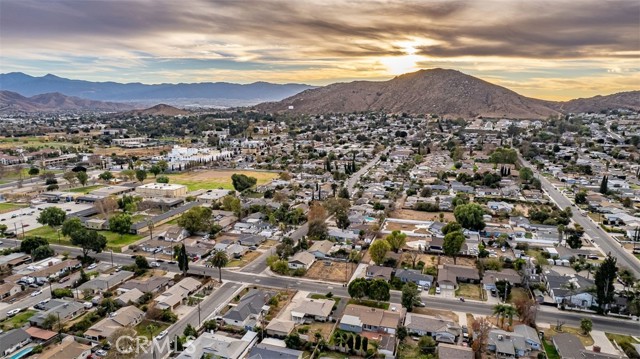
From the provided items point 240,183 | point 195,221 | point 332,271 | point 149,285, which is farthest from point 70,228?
point 332,271

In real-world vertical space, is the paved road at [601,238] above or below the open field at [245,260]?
above

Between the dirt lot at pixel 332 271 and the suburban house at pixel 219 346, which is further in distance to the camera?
the dirt lot at pixel 332 271

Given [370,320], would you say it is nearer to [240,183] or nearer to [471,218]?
[471,218]

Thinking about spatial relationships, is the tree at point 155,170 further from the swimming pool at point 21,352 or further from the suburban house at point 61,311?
the swimming pool at point 21,352

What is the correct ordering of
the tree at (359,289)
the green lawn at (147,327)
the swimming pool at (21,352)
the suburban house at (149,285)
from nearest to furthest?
the swimming pool at (21,352), the green lawn at (147,327), the tree at (359,289), the suburban house at (149,285)

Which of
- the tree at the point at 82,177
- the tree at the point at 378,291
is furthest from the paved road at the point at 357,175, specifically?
the tree at the point at 82,177

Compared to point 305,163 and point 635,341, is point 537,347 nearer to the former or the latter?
point 635,341

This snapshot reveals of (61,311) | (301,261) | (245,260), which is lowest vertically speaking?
(245,260)
